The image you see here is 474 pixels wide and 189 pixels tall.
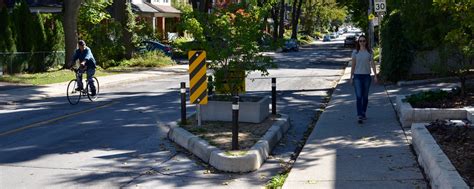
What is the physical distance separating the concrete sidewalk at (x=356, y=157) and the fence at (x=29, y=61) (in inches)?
632

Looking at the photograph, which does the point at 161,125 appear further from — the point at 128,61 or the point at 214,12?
the point at 128,61

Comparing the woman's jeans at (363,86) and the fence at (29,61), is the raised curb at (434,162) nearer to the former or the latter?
the woman's jeans at (363,86)

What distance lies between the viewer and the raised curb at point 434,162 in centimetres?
537

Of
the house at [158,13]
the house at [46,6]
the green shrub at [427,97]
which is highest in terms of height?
the house at [158,13]

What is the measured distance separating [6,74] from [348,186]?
790 inches

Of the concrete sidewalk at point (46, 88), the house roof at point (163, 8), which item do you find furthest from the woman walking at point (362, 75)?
the house roof at point (163, 8)

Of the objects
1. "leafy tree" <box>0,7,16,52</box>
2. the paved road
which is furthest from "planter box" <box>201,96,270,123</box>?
"leafy tree" <box>0,7,16,52</box>

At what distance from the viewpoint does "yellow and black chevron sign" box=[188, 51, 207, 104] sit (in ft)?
32.0

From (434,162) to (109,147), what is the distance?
5.21 meters

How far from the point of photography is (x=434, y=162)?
6180 mm

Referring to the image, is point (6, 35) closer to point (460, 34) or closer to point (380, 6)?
point (380, 6)

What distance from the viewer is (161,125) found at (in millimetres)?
11703

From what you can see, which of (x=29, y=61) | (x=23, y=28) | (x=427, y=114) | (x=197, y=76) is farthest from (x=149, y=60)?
(x=427, y=114)

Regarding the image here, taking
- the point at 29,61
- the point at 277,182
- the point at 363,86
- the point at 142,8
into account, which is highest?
the point at 142,8
